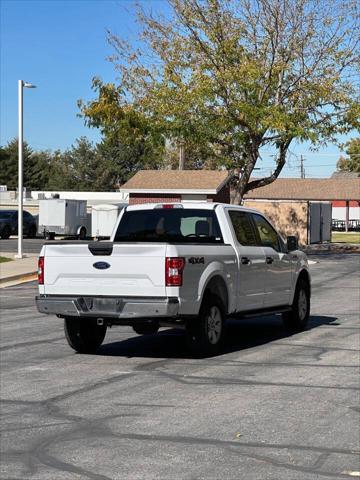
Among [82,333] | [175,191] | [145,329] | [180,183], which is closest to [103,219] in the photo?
[175,191]

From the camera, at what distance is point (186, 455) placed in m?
6.36

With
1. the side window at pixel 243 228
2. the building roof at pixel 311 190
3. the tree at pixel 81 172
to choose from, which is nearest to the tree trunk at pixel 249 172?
the side window at pixel 243 228

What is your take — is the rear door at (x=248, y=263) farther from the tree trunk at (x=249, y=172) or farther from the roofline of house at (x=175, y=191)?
the roofline of house at (x=175, y=191)

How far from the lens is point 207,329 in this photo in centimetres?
1093

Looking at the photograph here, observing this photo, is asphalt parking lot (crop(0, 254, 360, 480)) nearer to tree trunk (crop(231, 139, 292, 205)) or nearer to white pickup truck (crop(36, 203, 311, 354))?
white pickup truck (crop(36, 203, 311, 354))

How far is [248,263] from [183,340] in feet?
5.28

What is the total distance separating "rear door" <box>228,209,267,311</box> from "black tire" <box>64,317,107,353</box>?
2.05 meters

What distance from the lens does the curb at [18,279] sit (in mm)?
24159

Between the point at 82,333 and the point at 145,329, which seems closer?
the point at 82,333

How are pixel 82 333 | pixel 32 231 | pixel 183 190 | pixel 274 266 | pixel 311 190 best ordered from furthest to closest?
1. pixel 311 190
2. pixel 183 190
3. pixel 32 231
4. pixel 274 266
5. pixel 82 333

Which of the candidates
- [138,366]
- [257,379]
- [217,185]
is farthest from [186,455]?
[217,185]

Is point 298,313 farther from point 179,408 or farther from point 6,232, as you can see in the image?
point 6,232

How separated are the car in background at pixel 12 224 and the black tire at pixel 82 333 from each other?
3768 cm

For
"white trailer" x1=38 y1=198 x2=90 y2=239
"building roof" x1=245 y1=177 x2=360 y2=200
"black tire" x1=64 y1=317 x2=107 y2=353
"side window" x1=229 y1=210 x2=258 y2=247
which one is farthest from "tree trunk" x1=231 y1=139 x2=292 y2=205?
"building roof" x1=245 y1=177 x2=360 y2=200
